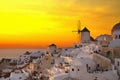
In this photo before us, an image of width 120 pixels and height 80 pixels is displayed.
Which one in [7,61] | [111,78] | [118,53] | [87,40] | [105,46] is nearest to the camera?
[111,78]

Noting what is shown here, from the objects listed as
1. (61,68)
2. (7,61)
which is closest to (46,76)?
(61,68)

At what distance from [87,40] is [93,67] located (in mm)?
14095

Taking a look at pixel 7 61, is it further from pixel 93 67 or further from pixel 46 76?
pixel 93 67

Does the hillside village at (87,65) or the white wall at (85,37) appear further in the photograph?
the white wall at (85,37)

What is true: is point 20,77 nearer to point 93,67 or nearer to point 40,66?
point 40,66

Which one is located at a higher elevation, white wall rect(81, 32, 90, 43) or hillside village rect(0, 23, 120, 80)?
white wall rect(81, 32, 90, 43)

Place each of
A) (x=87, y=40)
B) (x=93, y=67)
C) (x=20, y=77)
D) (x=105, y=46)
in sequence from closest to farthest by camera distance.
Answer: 1. (x=93, y=67)
2. (x=105, y=46)
3. (x=20, y=77)
4. (x=87, y=40)

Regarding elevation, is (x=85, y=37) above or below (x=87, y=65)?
above

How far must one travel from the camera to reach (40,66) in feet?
132

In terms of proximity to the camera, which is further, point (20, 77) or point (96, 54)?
point (20, 77)

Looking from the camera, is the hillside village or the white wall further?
the white wall

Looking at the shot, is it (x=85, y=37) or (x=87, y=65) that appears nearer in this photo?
(x=87, y=65)

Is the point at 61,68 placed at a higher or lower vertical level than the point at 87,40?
lower

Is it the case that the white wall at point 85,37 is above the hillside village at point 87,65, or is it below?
above
